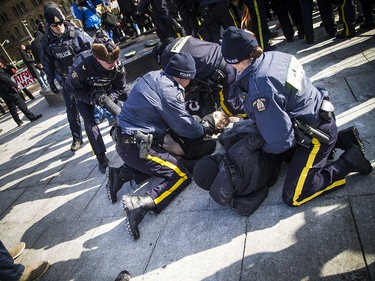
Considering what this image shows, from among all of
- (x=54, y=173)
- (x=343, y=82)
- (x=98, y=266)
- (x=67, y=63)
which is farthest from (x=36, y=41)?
(x=343, y=82)

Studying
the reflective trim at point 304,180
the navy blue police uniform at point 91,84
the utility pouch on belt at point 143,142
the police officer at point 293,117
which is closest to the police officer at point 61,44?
the navy blue police uniform at point 91,84

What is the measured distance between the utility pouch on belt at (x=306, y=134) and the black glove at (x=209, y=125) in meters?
1.31

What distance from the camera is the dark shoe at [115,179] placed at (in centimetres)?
338

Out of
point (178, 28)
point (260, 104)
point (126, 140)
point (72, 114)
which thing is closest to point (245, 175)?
point (260, 104)

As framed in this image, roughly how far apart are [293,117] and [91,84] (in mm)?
2920

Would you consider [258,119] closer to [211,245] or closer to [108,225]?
[211,245]

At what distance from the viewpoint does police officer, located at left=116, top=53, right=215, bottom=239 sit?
285 centimetres

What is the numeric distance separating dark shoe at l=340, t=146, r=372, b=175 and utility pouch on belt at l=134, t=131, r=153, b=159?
1.95 metres

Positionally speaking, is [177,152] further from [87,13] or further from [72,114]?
[87,13]

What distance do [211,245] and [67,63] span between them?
4211mm

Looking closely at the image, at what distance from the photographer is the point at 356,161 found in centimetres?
230

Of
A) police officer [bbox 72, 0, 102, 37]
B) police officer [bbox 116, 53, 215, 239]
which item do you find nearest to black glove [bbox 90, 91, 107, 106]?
police officer [bbox 116, 53, 215, 239]

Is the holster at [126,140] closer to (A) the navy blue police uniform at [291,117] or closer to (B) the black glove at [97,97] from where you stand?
(B) the black glove at [97,97]

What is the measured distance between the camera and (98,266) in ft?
8.80
